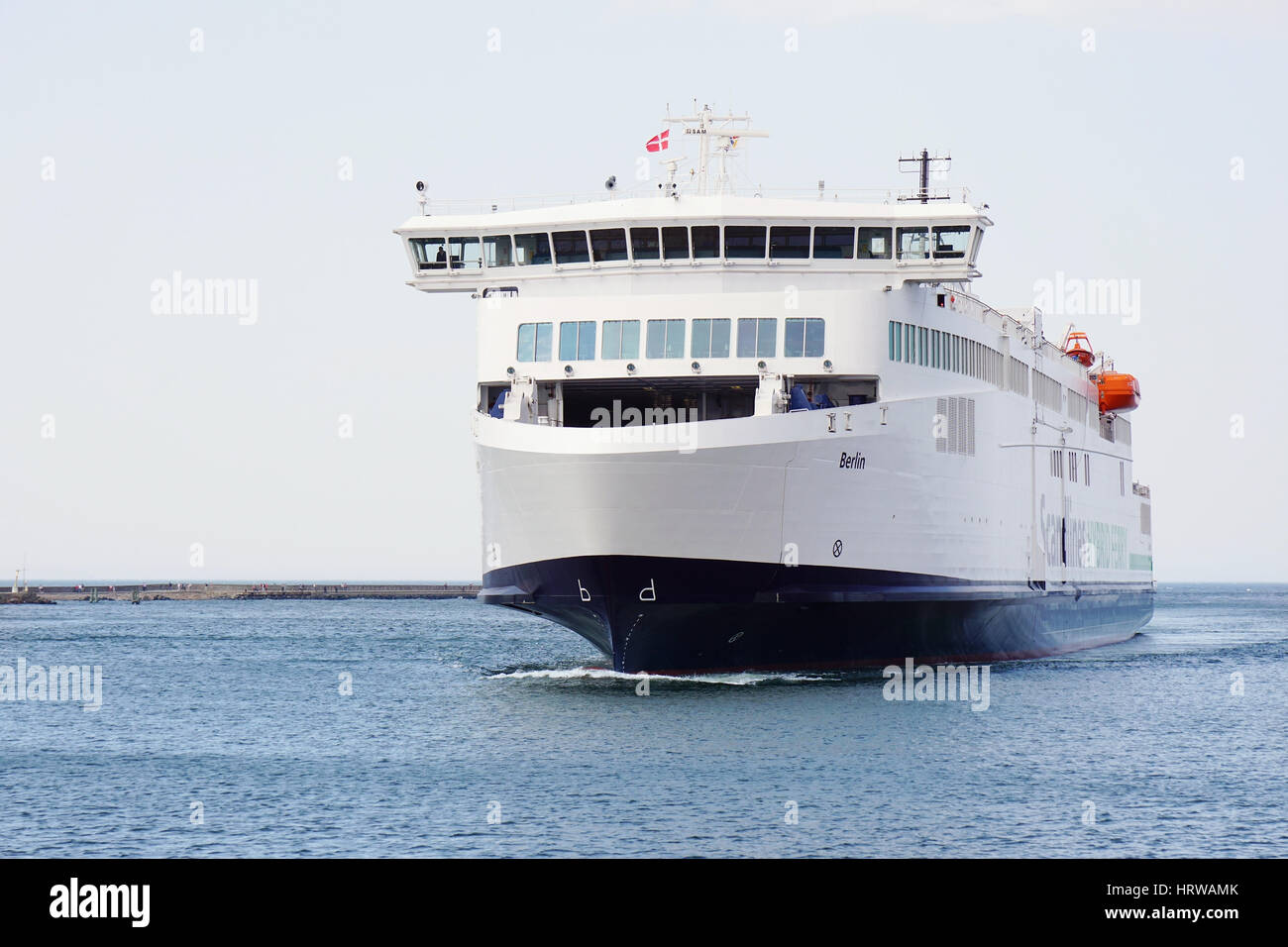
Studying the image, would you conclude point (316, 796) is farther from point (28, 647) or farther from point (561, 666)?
point (28, 647)

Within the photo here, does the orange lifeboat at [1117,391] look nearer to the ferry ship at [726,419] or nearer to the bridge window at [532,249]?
the ferry ship at [726,419]

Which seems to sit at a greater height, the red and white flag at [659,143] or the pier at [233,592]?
the red and white flag at [659,143]

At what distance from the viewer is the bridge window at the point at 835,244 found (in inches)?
1503

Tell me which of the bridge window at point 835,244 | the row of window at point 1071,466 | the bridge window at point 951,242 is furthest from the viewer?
the row of window at point 1071,466

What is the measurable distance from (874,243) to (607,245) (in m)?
6.70

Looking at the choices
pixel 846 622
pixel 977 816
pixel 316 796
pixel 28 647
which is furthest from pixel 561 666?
pixel 28 647

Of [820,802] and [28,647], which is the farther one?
[28,647]

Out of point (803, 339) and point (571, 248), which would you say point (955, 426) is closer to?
point (803, 339)

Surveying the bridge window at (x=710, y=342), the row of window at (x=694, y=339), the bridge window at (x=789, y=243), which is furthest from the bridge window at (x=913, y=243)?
the bridge window at (x=710, y=342)

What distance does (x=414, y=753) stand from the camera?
29625 mm

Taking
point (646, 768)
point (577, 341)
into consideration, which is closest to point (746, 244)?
point (577, 341)

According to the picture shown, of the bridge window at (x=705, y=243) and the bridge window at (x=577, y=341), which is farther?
the bridge window at (x=705, y=243)
